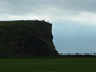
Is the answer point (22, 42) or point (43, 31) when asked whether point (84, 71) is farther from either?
point (43, 31)

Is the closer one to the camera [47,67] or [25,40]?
[47,67]

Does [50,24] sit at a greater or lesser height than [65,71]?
greater

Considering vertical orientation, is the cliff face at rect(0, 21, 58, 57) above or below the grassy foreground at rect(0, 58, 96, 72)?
above

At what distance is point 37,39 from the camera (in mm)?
85812

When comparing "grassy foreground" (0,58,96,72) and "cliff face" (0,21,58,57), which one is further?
"cliff face" (0,21,58,57)

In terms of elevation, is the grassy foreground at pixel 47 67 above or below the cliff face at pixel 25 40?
below

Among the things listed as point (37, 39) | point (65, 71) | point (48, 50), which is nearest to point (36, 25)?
point (37, 39)

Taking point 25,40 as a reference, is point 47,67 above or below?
below

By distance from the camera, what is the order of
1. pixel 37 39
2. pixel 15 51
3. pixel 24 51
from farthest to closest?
1. pixel 37 39
2. pixel 24 51
3. pixel 15 51

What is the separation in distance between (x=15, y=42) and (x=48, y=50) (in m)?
12.6

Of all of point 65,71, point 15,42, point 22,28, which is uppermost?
point 22,28

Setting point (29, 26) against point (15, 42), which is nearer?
point (15, 42)

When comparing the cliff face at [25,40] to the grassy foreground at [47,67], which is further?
the cliff face at [25,40]

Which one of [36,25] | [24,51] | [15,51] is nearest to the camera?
[15,51]
